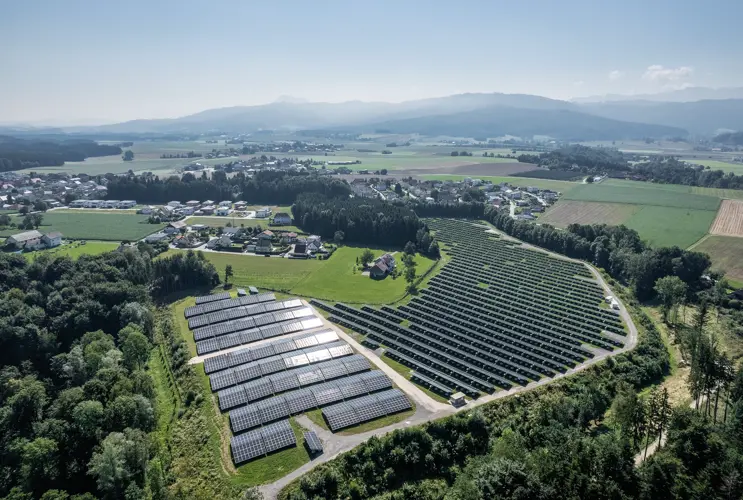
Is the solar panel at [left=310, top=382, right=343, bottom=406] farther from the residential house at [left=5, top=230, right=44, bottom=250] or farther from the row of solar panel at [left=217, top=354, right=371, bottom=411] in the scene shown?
the residential house at [left=5, top=230, right=44, bottom=250]

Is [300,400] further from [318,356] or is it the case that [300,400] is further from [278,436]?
[318,356]

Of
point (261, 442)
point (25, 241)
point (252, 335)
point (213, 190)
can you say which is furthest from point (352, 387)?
point (213, 190)

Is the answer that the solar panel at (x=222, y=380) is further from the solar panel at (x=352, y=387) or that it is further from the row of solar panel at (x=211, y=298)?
the row of solar panel at (x=211, y=298)

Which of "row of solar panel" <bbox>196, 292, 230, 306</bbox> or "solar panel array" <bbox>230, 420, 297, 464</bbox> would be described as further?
"row of solar panel" <bbox>196, 292, 230, 306</bbox>

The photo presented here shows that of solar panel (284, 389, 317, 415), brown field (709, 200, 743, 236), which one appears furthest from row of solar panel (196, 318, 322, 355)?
brown field (709, 200, 743, 236)

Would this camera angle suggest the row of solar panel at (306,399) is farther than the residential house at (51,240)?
No

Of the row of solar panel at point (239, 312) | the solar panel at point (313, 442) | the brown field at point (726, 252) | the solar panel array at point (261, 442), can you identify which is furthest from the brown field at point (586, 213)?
the solar panel array at point (261, 442)
